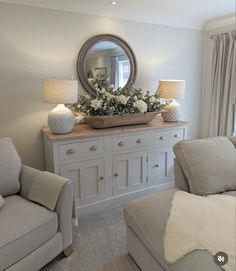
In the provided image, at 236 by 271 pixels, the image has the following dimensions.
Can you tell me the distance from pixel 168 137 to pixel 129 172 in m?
0.66

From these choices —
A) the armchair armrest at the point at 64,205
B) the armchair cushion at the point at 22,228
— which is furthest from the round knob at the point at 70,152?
the armchair cushion at the point at 22,228

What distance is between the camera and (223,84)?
3.36 metres

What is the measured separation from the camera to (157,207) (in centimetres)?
167

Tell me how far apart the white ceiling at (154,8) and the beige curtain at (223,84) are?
0.37 meters

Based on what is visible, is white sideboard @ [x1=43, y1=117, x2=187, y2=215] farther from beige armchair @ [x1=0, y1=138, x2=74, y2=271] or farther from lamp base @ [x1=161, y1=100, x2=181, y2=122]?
beige armchair @ [x1=0, y1=138, x2=74, y2=271]

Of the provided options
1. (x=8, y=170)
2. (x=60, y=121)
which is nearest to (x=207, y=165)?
(x=60, y=121)

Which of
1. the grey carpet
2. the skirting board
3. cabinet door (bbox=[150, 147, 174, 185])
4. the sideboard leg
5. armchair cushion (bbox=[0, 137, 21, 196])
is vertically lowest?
the grey carpet

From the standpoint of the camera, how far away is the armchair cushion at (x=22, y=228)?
1.48 m

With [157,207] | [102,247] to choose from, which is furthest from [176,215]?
[102,247]

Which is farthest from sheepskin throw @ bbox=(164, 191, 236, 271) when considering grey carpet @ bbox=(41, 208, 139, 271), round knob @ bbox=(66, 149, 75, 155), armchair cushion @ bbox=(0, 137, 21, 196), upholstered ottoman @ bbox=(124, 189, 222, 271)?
armchair cushion @ bbox=(0, 137, 21, 196)

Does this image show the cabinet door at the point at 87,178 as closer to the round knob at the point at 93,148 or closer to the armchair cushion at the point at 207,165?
the round knob at the point at 93,148

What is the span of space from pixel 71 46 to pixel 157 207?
6.48ft

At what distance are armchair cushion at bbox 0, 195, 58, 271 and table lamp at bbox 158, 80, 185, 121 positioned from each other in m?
1.84

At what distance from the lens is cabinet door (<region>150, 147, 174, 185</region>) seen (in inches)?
113
